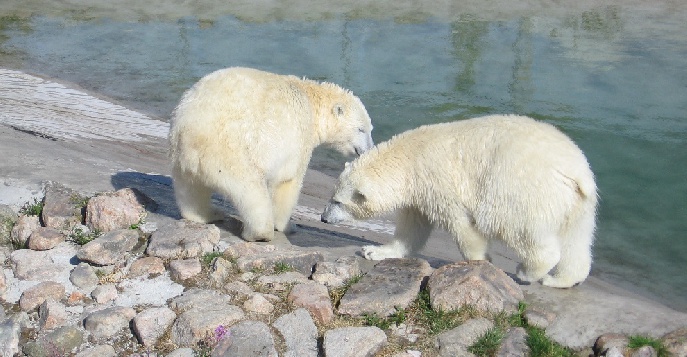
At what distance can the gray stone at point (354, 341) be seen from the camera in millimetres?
4820

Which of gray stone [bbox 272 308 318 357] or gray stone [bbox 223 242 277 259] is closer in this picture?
gray stone [bbox 272 308 318 357]

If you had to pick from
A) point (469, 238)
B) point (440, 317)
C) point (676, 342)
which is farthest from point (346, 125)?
point (676, 342)

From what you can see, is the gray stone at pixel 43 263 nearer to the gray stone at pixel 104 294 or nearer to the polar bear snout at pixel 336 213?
the gray stone at pixel 104 294

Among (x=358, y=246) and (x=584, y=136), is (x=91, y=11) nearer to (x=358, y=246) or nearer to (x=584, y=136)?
(x=584, y=136)

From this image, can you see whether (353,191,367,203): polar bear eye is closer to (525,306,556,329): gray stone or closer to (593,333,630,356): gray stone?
(525,306,556,329): gray stone

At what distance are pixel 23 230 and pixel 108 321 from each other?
1561mm

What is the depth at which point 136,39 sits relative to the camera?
671 inches

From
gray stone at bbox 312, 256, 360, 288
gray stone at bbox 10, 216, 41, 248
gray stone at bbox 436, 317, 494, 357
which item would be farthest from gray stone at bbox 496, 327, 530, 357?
gray stone at bbox 10, 216, 41, 248

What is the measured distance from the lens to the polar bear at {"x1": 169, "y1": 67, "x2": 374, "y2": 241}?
6.11m

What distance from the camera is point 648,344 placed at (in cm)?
494

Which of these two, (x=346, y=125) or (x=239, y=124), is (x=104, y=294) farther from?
(x=346, y=125)

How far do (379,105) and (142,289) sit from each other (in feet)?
25.5

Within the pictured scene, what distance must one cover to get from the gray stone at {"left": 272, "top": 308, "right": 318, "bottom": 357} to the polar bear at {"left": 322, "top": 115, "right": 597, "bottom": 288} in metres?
1.35

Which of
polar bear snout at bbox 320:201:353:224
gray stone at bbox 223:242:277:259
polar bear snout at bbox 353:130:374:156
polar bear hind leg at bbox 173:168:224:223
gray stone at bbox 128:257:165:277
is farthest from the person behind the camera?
polar bear snout at bbox 353:130:374:156
